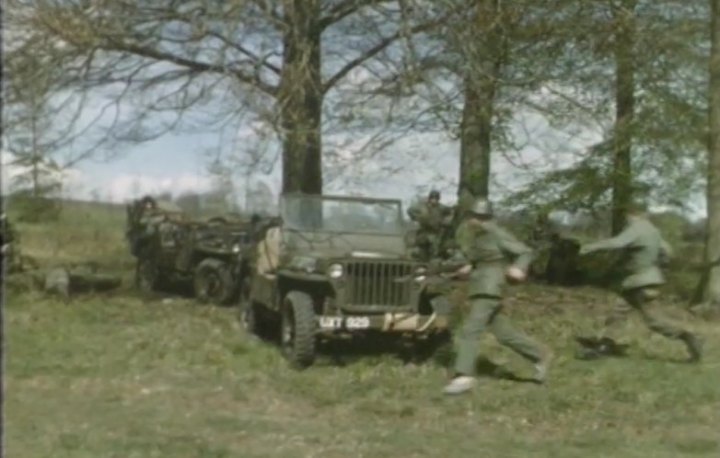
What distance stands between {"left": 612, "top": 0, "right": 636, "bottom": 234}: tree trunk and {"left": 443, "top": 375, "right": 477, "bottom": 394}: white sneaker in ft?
27.3

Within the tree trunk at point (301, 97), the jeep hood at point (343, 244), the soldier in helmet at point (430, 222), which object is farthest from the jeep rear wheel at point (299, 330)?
the tree trunk at point (301, 97)

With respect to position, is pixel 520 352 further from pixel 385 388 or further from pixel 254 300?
pixel 254 300

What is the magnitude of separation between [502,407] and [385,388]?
1.27 m

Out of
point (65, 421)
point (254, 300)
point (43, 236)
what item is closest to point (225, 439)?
point (65, 421)

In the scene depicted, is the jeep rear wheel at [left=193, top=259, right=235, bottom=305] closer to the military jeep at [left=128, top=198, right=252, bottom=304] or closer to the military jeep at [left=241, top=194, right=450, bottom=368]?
the military jeep at [left=128, top=198, right=252, bottom=304]

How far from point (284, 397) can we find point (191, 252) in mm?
8881

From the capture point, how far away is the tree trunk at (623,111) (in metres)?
18.5

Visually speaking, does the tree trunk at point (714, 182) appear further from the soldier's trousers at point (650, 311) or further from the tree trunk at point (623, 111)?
the soldier's trousers at point (650, 311)

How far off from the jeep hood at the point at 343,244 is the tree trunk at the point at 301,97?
261 cm

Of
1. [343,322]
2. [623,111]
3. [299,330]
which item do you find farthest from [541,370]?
[623,111]

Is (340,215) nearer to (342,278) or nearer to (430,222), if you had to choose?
(342,278)

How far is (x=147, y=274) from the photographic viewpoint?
2005 cm

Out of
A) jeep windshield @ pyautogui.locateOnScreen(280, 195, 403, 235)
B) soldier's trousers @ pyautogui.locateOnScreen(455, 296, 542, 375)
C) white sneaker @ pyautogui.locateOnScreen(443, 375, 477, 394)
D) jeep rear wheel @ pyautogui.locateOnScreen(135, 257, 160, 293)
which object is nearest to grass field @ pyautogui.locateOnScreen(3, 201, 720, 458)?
white sneaker @ pyautogui.locateOnScreen(443, 375, 477, 394)

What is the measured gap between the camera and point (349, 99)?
17578 mm
